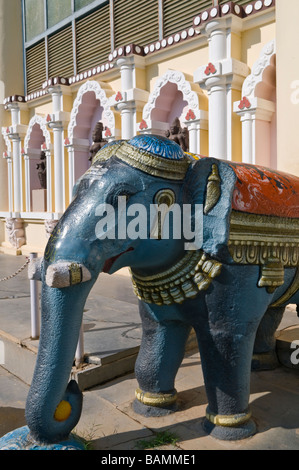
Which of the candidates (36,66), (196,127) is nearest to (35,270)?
(196,127)

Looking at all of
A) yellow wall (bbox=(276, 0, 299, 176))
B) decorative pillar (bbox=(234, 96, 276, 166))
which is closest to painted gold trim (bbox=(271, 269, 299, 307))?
yellow wall (bbox=(276, 0, 299, 176))

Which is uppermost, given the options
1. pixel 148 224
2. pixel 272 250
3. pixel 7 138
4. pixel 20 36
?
pixel 20 36

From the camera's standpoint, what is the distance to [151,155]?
173 centimetres

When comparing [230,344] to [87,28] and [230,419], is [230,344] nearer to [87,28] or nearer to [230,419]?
[230,419]

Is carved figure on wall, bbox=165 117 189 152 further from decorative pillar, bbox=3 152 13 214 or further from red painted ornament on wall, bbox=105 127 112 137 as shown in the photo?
decorative pillar, bbox=3 152 13 214

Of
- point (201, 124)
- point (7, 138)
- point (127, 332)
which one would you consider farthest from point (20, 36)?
point (127, 332)

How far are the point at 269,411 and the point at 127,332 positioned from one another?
138 centimetres

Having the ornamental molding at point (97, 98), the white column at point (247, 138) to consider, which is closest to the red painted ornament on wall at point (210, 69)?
the white column at point (247, 138)

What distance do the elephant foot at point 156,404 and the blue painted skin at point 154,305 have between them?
10.5 inches

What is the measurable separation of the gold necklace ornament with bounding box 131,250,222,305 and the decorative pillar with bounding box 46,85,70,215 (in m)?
7.03

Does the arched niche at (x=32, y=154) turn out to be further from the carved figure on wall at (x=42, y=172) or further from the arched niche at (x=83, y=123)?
the arched niche at (x=83, y=123)

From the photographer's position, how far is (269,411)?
2.29 metres
